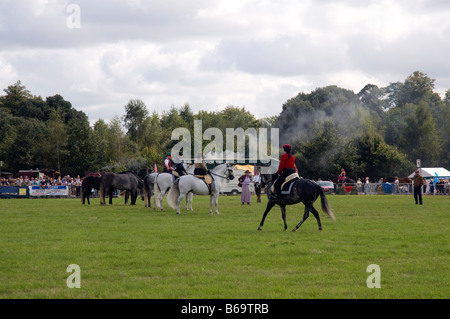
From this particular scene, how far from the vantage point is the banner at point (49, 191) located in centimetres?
5131

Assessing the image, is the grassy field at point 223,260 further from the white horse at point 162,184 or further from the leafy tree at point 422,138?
the leafy tree at point 422,138

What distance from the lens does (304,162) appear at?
7469cm

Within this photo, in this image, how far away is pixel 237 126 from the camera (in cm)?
9519

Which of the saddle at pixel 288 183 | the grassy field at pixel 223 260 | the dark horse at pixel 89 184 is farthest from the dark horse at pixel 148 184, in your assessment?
the saddle at pixel 288 183

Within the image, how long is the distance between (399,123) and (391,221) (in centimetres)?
7782

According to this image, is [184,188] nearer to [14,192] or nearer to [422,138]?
[14,192]

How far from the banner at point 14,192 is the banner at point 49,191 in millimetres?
553

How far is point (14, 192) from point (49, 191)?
2.83 metres

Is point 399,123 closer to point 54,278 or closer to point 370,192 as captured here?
point 370,192

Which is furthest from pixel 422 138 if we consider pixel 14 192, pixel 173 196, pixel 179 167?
pixel 173 196

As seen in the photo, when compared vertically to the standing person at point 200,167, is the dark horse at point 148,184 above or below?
below

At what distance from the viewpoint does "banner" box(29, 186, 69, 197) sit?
5131 centimetres

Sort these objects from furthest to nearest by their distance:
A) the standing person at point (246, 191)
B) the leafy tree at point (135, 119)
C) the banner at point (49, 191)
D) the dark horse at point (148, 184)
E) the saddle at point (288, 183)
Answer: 1. the leafy tree at point (135, 119)
2. the banner at point (49, 191)
3. the standing person at point (246, 191)
4. the dark horse at point (148, 184)
5. the saddle at point (288, 183)

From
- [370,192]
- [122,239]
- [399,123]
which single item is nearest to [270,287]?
[122,239]
